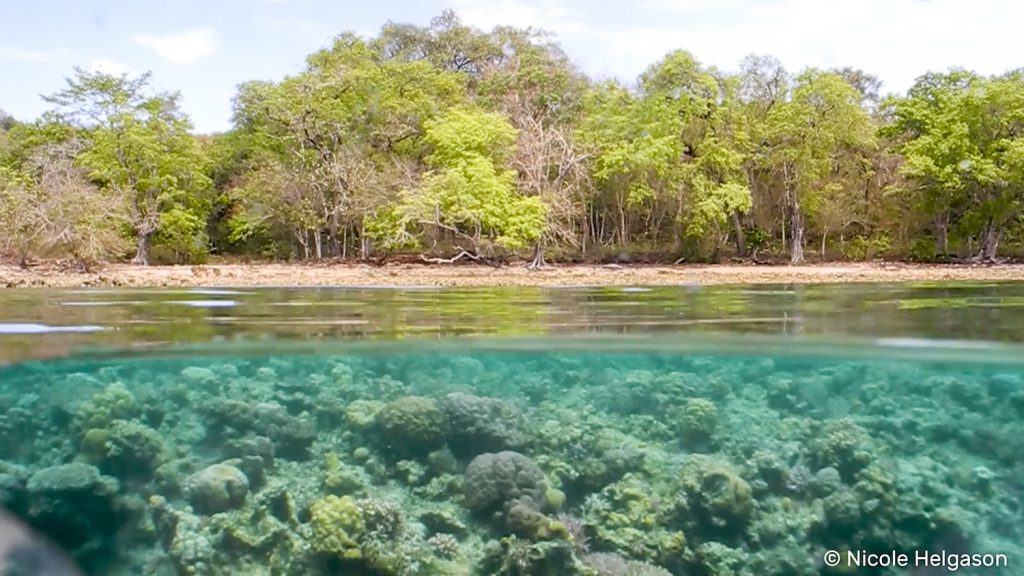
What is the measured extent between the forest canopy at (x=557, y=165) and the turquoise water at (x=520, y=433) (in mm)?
11572

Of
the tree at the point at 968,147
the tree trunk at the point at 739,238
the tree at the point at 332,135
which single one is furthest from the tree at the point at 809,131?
the tree at the point at 332,135

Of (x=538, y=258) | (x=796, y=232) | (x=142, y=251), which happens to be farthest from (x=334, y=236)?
(x=796, y=232)

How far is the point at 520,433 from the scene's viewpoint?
1192 centimetres

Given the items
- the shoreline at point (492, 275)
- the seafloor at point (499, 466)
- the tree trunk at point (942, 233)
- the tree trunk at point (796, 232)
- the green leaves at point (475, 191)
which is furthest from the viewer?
the tree trunk at point (796, 232)

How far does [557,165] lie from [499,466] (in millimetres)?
18396

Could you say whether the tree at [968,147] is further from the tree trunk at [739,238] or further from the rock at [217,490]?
the rock at [217,490]

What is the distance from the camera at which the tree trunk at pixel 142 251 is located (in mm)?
29438

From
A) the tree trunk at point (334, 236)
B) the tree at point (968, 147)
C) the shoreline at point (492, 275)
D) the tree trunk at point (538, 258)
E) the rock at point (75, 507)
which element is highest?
the tree at point (968, 147)

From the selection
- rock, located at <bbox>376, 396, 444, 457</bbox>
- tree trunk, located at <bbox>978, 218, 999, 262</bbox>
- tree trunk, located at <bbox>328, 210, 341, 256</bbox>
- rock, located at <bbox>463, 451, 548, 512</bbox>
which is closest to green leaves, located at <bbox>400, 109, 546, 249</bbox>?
tree trunk, located at <bbox>328, 210, 341, 256</bbox>

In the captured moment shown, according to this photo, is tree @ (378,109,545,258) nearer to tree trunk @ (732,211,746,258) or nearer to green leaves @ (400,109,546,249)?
green leaves @ (400,109,546,249)

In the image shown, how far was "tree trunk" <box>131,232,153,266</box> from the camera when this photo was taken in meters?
29.4

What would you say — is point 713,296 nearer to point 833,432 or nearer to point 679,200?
point 833,432

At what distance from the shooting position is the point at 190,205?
112 feet

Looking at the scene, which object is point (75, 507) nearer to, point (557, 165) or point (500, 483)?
point (500, 483)
